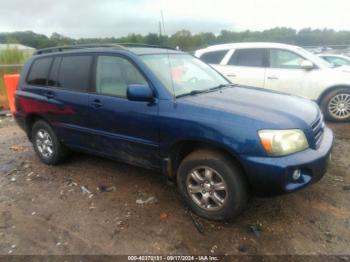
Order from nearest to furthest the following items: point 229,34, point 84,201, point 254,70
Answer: point 84,201 → point 254,70 → point 229,34

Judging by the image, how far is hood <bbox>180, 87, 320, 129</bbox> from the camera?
3.01 m

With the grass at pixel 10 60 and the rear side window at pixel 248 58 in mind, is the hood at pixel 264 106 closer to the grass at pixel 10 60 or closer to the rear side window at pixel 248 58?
the rear side window at pixel 248 58

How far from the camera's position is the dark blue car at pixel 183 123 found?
9.56 feet

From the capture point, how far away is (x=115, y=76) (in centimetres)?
389

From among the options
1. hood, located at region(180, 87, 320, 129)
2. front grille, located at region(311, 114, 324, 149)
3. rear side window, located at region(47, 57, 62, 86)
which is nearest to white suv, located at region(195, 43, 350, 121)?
hood, located at region(180, 87, 320, 129)

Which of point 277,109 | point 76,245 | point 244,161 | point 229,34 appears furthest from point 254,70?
point 229,34

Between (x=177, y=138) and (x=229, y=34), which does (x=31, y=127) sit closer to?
(x=177, y=138)

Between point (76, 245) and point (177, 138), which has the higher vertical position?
point (177, 138)

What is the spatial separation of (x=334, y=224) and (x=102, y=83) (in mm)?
3021

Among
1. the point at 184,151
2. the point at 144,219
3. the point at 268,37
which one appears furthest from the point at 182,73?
the point at 268,37

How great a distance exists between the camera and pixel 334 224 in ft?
10.5

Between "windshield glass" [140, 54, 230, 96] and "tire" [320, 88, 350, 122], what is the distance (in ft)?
11.6

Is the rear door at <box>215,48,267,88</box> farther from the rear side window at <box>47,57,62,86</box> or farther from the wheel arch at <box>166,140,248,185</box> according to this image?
the wheel arch at <box>166,140,248,185</box>

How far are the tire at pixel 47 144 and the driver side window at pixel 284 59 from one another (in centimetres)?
499
